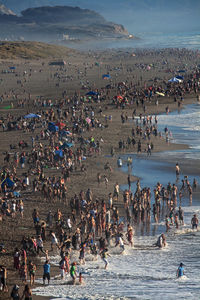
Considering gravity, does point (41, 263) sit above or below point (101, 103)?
below

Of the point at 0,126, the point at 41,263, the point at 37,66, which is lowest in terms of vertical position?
the point at 41,263

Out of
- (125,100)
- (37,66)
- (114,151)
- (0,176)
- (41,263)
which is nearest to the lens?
(41,263)

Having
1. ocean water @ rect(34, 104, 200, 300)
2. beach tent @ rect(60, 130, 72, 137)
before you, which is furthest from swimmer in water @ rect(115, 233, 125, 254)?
beach tent @ rect(60, 130, 72, 137)

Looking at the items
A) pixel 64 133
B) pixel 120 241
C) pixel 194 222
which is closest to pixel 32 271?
pixel 120 241

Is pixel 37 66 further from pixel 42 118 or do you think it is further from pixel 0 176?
pixel 0 176

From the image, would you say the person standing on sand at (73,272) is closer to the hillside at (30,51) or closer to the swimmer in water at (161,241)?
the swimmer in water at (161,241)

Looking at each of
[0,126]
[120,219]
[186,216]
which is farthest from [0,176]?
[0,126]

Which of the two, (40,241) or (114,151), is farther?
(114,151)

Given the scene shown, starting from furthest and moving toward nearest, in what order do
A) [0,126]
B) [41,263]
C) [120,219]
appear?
[0,126]
[120,219]
[41,263]
